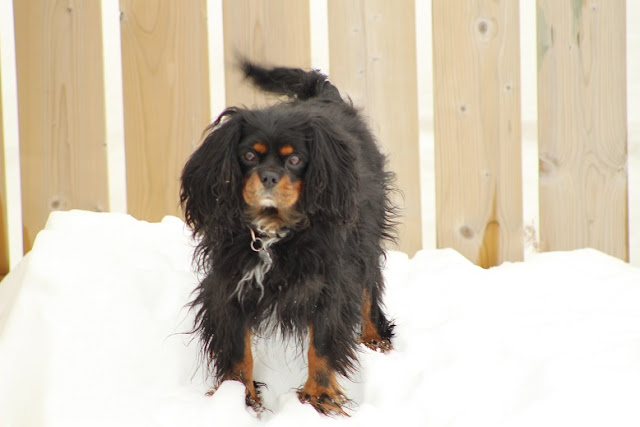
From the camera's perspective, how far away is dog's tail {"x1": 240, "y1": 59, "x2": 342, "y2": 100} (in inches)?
123

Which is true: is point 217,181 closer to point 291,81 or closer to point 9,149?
point 291,81

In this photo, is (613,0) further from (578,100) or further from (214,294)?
(214,294)

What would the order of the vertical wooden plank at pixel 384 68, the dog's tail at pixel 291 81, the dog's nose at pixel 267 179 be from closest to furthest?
the dog's nose at pixel 267 179, the dog's tail at pixel 291 81, the vertical wooden plank at pixel 384 68

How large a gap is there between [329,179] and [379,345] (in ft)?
2.91

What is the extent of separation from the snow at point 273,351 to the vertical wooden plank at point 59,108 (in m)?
0.38

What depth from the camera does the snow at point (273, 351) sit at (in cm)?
221

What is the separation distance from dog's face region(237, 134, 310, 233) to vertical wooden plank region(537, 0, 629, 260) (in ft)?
6.54

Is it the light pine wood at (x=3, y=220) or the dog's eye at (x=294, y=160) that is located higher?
the dog's eye at (x=294, y=160)

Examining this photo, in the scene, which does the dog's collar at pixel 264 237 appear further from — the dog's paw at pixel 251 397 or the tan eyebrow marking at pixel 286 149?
the dog's paw at pixel 251 397

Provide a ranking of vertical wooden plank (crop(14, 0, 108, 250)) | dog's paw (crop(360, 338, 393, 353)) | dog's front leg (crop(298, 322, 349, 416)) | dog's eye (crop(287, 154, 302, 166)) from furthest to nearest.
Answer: vertical wooden plank (crop(14, 0, 108, 250))
dog's paw (crop(360, 338, 393, 353))
dog's front leg (crop(298, 322, 349, 416))
dog's eye (crop(287, 154, 302, 166))

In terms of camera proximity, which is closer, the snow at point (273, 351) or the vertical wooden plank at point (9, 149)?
the snow at point (273, 351)

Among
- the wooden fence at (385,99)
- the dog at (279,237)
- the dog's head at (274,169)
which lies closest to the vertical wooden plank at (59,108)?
the wooden fence at (385,99)

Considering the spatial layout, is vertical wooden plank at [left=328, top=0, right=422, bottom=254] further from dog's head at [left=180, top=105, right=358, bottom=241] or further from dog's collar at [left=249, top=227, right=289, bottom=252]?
dog's collar at [left=249, top=227, right=289, bottom=252]

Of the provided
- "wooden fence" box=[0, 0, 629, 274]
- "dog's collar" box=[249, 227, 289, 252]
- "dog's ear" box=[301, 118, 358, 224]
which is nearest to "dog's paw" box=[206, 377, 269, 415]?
"dog's collar" box=[249, 227, 289, 252]
